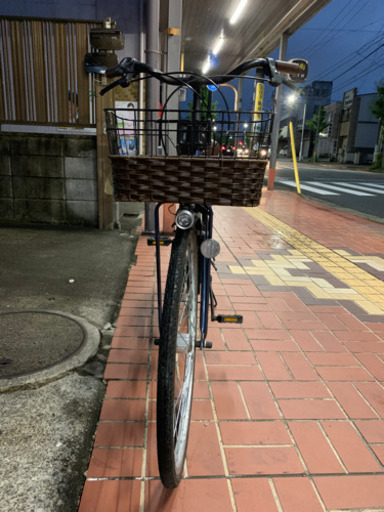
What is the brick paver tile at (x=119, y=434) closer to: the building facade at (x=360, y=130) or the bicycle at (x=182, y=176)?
the bicycle at (x=182, y=176)

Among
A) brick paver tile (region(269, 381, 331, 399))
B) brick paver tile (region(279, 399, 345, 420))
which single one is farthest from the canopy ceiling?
brick paver tile (region(279, 399, 345, 420))

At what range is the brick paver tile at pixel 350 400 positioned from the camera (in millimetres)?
2162

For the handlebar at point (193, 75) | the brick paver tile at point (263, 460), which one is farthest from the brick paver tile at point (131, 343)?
the handlebar at point (193, 75)

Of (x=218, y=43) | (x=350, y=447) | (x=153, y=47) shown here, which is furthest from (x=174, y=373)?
(x=218, y=43)

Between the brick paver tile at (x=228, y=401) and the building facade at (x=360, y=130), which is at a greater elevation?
the building facade at (x=360, y=130)

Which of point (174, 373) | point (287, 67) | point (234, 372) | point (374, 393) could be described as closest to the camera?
point (174, 373)

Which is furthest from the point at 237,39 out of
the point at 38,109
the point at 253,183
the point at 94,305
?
the point at 253,183

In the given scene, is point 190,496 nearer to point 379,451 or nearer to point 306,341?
point 379,451

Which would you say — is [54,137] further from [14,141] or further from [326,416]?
[326,416]

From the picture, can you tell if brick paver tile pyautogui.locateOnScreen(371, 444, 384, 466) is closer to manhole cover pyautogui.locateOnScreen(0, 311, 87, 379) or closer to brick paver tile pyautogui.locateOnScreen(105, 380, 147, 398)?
brick paver tile pyautogui.locateOnScreen(105, 380, 147, 398)

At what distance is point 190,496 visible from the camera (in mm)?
1620

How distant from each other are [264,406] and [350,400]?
19.9 inches

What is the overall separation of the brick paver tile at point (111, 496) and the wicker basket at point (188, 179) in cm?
119

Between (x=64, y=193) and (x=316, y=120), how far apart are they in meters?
61.8
